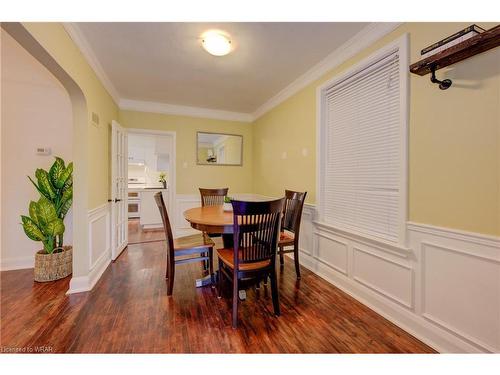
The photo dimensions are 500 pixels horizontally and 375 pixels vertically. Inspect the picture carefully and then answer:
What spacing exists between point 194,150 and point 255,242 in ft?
10.1

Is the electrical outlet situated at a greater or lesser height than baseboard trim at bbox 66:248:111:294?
greater

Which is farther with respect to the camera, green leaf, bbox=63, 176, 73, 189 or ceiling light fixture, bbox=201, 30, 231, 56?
green leaf, bbox=63, 176, 73, 189

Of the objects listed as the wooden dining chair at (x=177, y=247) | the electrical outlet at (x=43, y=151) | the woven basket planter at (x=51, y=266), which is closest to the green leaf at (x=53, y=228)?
the woven basket planter at (x=51, y=266)

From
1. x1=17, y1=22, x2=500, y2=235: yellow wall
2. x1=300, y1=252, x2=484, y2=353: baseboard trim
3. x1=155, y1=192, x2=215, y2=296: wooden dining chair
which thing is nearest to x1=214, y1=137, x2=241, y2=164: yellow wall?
x1=17, y1=22, x2=500, y2=235: yellow wall

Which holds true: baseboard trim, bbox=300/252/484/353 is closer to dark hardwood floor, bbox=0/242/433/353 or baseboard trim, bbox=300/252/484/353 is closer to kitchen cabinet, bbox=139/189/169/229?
dark hardwood floor, bbox=0/242/433/353

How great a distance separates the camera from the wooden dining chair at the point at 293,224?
2.58 meters

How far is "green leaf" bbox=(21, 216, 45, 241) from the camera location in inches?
93.7

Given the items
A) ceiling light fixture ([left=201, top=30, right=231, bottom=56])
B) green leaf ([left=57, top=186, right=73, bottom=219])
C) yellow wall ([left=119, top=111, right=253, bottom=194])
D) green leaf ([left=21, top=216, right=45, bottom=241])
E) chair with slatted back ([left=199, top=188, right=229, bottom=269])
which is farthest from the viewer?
yellow wall ([left=119, top=111, right=253, bottom=194])

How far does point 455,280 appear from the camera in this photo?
1449 mm

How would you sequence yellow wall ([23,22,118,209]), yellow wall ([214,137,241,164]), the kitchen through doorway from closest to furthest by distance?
yellow wall ([23,22,118,209]) < the kitchen through doorway < yellow wall ([214,137,241,164])

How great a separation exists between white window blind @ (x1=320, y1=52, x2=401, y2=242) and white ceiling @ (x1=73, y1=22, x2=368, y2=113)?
0.49 metres

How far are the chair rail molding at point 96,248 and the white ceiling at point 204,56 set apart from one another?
178 cm

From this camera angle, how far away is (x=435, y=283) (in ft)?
5.11
